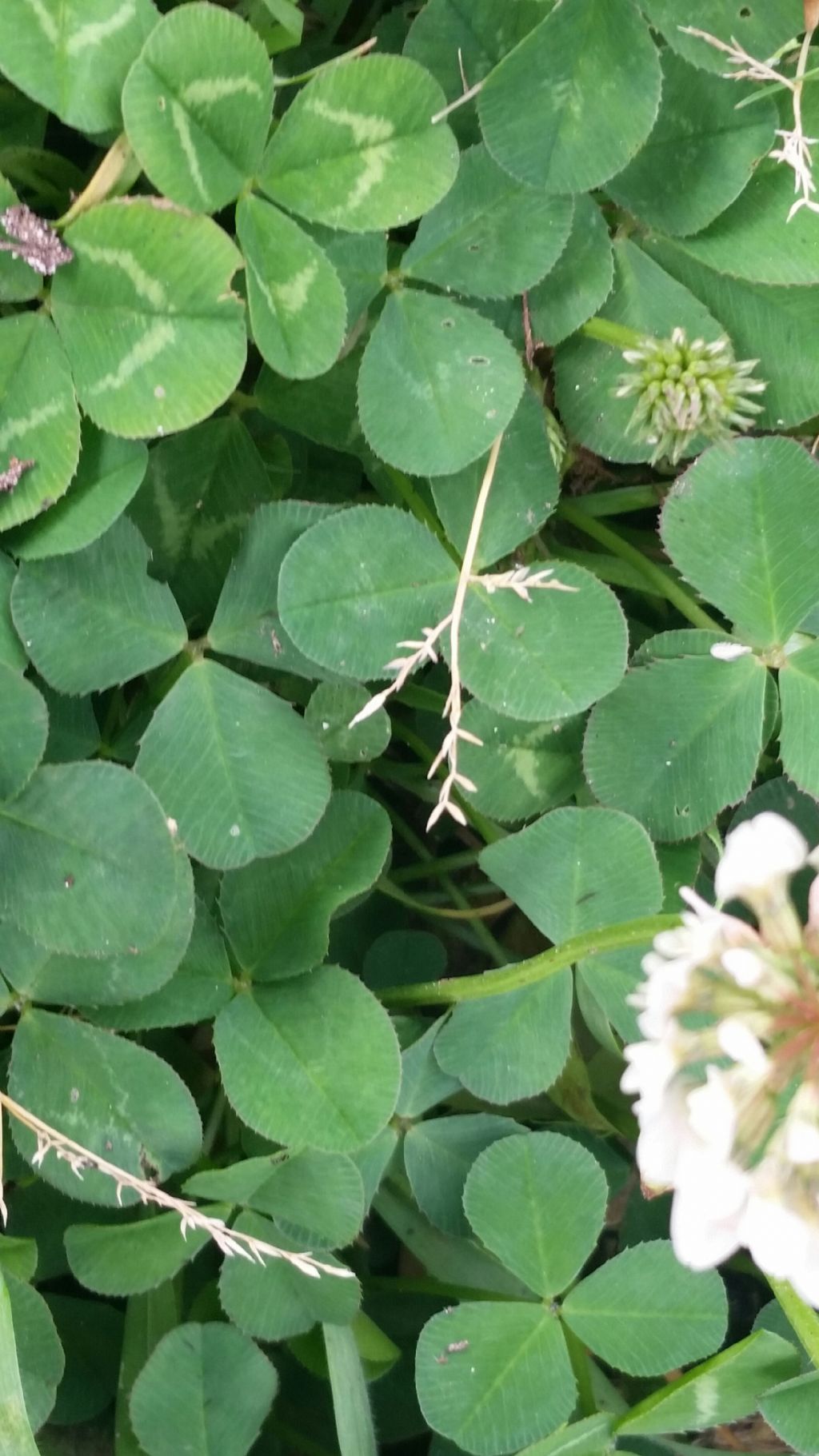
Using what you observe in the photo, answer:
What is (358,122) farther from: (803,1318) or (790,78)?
(803,1318)

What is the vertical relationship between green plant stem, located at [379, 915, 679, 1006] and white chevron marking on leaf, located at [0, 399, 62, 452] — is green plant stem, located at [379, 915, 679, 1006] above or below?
below

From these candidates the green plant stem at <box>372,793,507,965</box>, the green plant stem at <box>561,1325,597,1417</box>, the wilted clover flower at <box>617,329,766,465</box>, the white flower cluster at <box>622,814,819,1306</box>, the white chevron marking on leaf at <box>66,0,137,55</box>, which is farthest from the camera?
the green plant stem at <box>372,793,507,965</box>

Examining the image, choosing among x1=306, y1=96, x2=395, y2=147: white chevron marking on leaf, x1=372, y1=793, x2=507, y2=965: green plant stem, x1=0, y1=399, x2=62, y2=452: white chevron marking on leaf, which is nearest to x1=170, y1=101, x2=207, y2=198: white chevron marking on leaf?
x1=306, y1=96, x2=395, y2=147: white chevron marking on leaf

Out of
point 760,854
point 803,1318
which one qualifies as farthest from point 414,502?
point 803,1318

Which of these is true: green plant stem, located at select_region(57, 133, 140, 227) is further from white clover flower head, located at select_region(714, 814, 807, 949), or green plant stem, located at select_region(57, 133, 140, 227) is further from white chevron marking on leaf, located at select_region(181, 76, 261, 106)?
white clover flower head, located at select_region(714, 814, 807, 949)

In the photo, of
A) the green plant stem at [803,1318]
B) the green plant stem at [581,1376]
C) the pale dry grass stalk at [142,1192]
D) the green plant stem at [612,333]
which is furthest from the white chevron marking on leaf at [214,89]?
the green plant stem at [581,1376]

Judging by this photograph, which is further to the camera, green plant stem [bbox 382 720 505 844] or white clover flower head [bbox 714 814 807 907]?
green plant stem [bbox 382 720 505 844]
